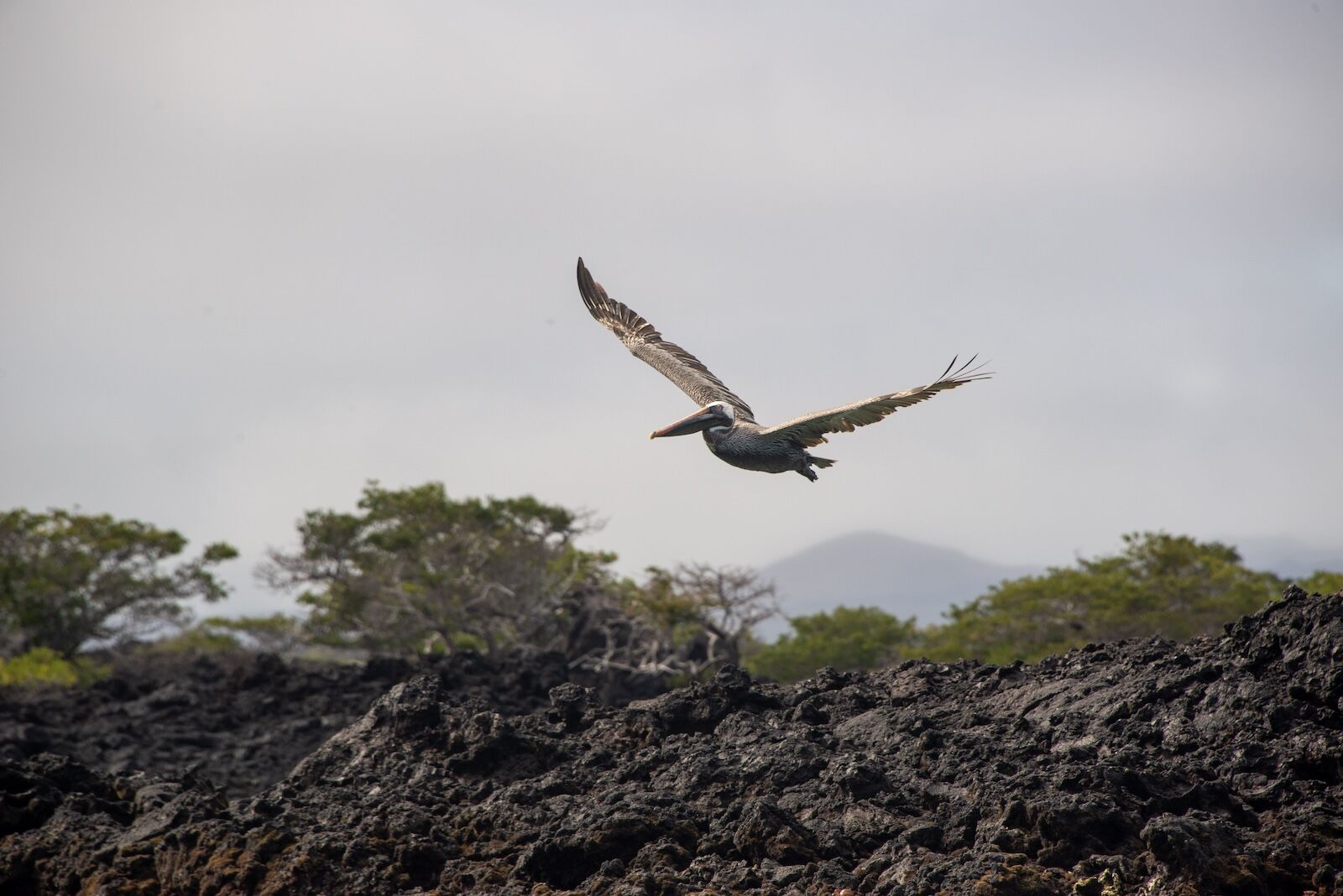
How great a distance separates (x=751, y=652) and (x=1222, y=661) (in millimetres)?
28098

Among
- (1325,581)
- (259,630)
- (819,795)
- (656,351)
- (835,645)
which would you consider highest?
(259,630)

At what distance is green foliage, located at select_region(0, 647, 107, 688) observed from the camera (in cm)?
2820

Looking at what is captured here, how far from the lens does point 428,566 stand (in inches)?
1449

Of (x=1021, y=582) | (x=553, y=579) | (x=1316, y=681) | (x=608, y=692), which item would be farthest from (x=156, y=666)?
(x=1316, y=681)

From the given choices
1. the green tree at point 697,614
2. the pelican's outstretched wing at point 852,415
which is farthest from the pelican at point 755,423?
the green tree at point 697,614

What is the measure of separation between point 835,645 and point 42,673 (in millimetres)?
19822

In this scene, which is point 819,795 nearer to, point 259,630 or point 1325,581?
point 1325,581

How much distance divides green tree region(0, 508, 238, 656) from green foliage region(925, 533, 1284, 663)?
947 inches

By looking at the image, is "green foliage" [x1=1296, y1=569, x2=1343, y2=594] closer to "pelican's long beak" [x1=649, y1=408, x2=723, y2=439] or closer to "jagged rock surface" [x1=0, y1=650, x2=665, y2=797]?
"jagged rock surface" [x1=0, y1=650, x2=665, y2=797]

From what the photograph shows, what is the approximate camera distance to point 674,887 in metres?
8.77

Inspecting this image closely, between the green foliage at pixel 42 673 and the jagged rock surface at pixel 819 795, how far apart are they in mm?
16123

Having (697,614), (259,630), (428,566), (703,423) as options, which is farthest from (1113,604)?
(259,630)

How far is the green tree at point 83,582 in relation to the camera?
37.9m

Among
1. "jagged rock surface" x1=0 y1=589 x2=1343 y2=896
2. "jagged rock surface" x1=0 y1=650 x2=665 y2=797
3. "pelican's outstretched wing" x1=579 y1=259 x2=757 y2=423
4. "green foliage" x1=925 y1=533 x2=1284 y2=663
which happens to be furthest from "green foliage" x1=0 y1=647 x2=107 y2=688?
"green foliage" x1=925 y1=533 x2=1284 y2=663
